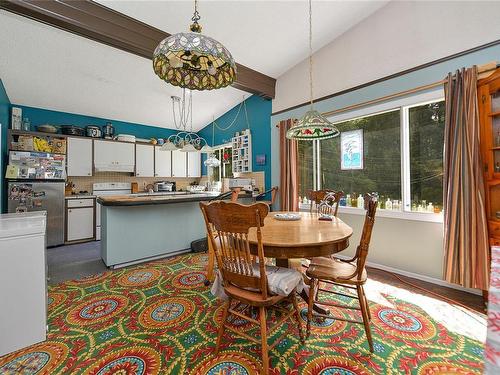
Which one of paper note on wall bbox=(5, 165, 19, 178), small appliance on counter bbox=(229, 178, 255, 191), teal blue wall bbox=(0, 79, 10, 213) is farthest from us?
small appliance on counter bbox=(229, 178, 255, 191)

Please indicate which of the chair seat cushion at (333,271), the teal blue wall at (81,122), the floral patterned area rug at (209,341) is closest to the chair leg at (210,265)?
the floral patterned area rug at (209,341)

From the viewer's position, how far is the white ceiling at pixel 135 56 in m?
2.55

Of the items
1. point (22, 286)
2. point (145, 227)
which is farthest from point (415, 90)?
point (22, 286)

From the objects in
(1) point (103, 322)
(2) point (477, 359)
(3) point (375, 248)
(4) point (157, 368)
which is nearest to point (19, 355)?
(1) point (103, 322)

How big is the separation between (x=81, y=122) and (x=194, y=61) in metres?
4.76

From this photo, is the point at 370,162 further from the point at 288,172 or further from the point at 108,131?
the point at 108,131

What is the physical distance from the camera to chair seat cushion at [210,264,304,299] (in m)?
1.40

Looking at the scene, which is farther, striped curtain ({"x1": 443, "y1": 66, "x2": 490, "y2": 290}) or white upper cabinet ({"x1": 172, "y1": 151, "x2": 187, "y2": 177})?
white upper cabinet ({"x1": 172, "y1": 151, "x2": 187, "y2": 177})

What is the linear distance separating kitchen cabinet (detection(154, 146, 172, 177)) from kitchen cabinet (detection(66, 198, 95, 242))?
1677mm

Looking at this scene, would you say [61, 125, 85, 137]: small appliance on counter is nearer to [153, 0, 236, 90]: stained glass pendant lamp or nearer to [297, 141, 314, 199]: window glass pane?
[153, 0, 236, 90]: stained glass pendant lamp

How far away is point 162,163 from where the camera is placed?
19.2 ft

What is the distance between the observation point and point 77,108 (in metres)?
4.57

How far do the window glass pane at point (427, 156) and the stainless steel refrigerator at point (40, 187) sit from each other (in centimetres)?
572

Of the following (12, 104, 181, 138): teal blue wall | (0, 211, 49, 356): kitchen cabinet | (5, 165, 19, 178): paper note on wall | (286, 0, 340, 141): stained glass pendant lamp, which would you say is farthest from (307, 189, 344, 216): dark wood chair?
(12, 104, 181, 138): teal blue wall
